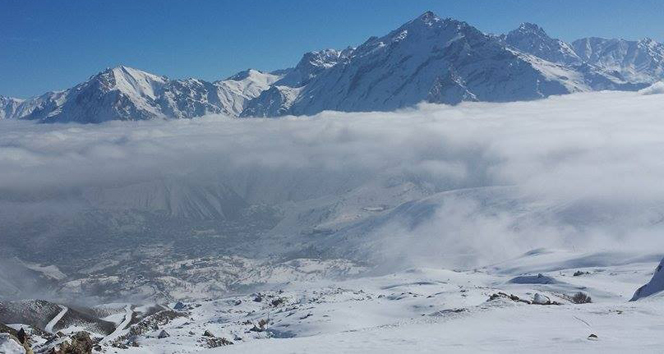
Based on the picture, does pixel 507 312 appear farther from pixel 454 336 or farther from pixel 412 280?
pixel 412 280

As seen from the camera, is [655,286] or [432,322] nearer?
[432,322]

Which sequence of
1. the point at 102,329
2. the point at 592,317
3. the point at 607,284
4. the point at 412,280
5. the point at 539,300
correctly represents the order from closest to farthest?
the point at 592,317 → the point at 539,300 → the point at 607,284 → the point at 102,329 → the point at 412,280

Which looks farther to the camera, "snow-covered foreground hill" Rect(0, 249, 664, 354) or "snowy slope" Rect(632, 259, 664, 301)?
"snowy slope" Rect(632, 259, 664, 301)

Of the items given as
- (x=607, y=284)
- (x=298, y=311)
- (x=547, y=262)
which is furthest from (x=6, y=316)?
(x=547, y=262)

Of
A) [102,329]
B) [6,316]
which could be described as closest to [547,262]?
[102,329]

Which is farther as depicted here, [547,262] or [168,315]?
[547,262]

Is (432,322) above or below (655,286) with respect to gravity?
above

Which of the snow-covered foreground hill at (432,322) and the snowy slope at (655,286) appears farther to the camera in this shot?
the snowy slope at (655,286)

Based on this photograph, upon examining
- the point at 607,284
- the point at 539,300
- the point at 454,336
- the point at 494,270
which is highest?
the point at 454,336

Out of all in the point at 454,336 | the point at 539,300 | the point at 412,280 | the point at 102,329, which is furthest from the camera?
the point at 412,280

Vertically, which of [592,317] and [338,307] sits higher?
[592,317]
